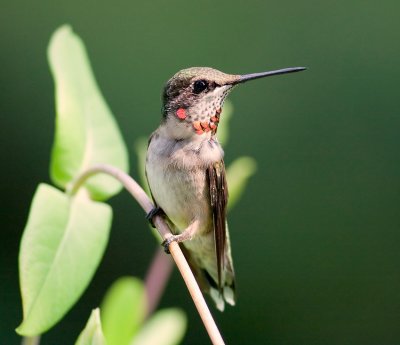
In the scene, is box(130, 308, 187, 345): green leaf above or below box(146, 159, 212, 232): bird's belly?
below

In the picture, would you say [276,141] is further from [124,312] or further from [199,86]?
[124,312]

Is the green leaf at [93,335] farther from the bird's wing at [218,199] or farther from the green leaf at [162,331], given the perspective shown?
the bird's wing at [218,199]

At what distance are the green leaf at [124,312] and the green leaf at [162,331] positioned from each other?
0.03 meters

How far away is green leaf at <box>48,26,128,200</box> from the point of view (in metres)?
1.96

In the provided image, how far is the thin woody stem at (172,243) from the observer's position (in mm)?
1238

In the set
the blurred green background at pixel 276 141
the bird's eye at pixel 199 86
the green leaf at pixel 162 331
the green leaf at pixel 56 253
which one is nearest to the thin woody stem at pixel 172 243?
the green leaf at pixel 56 253

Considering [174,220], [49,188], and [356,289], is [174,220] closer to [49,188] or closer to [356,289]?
[49,188]

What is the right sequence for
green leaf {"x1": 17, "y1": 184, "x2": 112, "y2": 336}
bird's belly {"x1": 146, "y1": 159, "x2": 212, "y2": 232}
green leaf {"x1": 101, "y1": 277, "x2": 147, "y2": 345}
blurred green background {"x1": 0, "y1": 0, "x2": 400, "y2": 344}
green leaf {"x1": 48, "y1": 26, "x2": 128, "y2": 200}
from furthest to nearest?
blurred green background {"x1": 0, "y1": 0, "x2": 400, "y2": 344} < bird's belly {"x1": 146, "y1": 159, "x2": 212, "y2": 232} < green leaf {"x1": 48, "y1": 26, "x2": 128, "y2": 200} < green leaf {"x1": 101, "y1": 277, "x2": 147, "y2": 345} < green leaf {"x1": 17, "y1": 184, "x2": 112, "y2": 336}

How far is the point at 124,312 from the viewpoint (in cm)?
169

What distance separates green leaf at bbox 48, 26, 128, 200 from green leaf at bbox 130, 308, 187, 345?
329mm

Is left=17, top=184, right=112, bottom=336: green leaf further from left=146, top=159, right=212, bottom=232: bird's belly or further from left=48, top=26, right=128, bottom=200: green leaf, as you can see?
left=146, top=159, right=212, bottom=232: bird's belly

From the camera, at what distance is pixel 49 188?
171cm

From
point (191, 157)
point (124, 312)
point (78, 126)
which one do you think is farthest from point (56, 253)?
point (191, 157)

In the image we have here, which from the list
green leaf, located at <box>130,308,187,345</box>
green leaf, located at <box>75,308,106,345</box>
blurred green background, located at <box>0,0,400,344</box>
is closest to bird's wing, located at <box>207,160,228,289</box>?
green leaf, located at <box>130,308,187,345</box>
